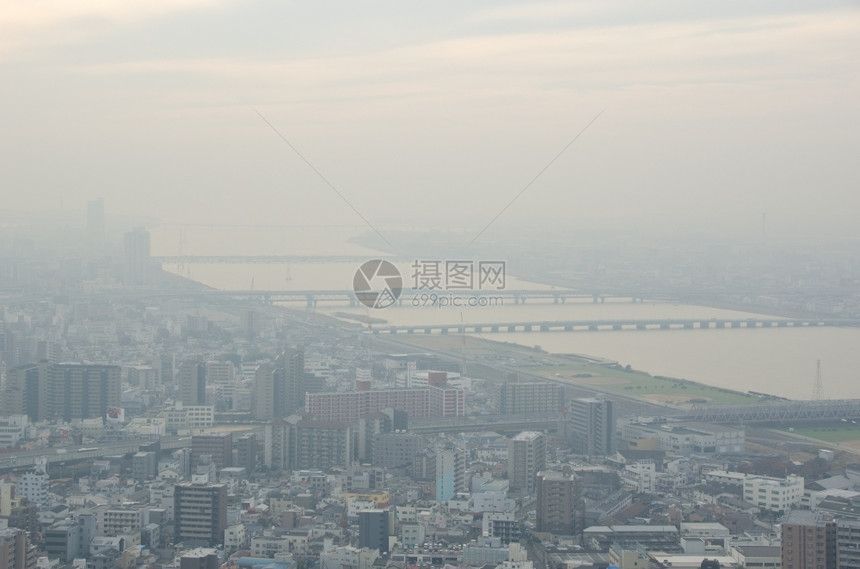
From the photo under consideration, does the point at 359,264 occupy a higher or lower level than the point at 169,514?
higher

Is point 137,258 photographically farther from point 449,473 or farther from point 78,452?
point 449,473

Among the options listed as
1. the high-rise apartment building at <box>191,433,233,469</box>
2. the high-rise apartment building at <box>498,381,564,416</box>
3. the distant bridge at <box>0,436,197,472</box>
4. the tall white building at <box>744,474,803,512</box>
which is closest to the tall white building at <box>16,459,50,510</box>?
the distant bridge at <box>0,436,197,472</box>

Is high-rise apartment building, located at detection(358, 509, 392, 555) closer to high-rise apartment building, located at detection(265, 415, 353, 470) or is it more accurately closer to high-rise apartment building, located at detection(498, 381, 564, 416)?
high-rise apartment building, located at detection(265, 415, 353, 470)

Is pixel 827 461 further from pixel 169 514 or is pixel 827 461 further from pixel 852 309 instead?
pixel 852 309

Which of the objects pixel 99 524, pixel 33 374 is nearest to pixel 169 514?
pixel 99 524

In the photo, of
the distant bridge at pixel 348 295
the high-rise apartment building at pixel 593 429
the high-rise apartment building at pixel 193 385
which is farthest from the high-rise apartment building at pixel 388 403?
the distant bridge at pixel 348 295

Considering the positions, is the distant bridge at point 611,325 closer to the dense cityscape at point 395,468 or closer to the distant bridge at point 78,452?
the dense cityscape at point 395,468

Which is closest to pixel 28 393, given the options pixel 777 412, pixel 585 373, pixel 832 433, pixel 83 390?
pixel 83 390
